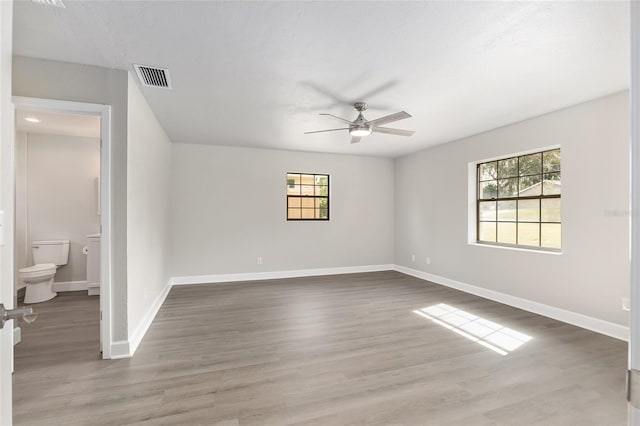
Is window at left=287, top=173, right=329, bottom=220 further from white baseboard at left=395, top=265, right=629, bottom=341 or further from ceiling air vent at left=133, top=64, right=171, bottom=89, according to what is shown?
ceiling air vent at left=133, top=64, right=171, bottom=89

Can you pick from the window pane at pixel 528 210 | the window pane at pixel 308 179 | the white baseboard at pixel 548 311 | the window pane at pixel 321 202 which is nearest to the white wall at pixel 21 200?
the window pane at pixel 308 179

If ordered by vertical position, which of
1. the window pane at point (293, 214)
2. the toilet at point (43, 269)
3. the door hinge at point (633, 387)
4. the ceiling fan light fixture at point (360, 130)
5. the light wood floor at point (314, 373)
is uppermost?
the ceiling fan light fixture at point (360, 130)

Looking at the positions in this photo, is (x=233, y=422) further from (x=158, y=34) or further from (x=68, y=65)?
(x=68, y=65)

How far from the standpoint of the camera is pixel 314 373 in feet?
7.79

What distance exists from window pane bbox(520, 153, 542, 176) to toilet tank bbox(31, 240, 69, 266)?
685 cm

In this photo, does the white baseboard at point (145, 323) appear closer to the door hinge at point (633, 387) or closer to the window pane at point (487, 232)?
the door hinge at point (633, 387)

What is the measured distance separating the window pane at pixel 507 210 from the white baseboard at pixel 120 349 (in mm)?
4894

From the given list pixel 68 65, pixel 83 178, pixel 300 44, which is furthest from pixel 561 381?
pixel 83 178

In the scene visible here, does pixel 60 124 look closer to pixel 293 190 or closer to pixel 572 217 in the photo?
pixel 293 190

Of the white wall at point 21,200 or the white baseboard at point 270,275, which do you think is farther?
the white baseboard at point 270,275

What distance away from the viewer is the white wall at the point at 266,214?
5.35m

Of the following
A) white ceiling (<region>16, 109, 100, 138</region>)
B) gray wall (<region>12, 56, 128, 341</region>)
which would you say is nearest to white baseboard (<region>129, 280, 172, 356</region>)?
gray wall (<region>12, 56, 128, 341</region>)

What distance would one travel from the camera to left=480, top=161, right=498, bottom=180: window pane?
4586 mm

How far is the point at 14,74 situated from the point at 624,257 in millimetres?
5715
